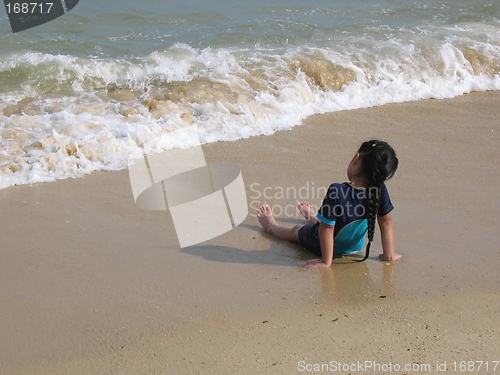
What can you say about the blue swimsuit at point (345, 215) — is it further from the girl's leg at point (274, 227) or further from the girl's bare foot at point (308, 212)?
the girl's bare foot at point (308, 212)

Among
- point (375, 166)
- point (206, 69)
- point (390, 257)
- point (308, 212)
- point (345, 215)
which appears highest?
point (206, 69)

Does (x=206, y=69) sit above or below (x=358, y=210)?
above

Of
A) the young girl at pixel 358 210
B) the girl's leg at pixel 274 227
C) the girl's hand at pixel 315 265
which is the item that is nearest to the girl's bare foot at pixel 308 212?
the girl's leg at pixel 274 227

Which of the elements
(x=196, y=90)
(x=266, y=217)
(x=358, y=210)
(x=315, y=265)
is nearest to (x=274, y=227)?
(x=266, y=217)

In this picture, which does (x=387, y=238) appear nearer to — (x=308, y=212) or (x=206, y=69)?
(x=308, y=212)

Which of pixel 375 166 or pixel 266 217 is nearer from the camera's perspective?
pixel 375 166

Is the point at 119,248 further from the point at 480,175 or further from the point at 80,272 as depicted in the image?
the point at 480,175

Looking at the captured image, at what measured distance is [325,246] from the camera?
10.8 ft

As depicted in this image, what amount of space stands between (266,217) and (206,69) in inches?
141

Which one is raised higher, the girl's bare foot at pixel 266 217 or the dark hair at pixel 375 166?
the dark hair at pixel 375 166

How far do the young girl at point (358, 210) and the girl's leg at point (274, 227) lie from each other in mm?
156

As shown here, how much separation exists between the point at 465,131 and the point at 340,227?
2697 mm

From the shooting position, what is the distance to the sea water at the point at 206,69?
5.30m

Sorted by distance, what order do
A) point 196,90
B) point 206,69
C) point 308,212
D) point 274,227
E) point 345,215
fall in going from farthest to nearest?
1. point 206,69
2. point 196,90
3. point 308,212
4. point 274,227
5. point 345,215
